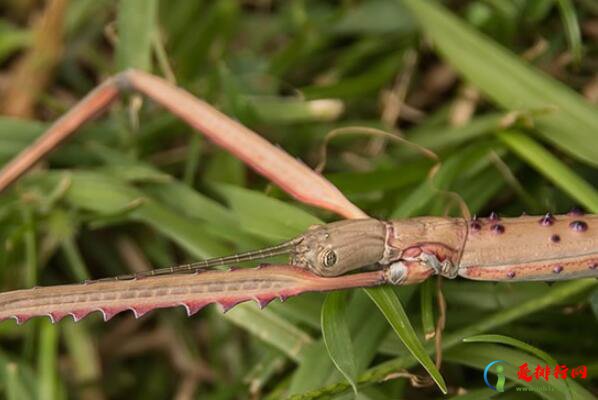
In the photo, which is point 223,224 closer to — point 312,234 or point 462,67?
point 312,234

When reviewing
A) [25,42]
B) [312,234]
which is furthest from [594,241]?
[25,42]

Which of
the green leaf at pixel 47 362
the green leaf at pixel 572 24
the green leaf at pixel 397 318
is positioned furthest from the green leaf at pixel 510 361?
the green leaf at pixel 47 362

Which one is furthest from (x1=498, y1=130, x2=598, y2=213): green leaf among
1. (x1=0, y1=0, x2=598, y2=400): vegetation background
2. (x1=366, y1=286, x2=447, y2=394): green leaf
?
(x1=366, y1=286, x2=447, y2=394): green leaf

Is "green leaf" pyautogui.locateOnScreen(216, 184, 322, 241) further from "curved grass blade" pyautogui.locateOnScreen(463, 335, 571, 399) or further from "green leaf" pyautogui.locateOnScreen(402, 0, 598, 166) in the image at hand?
"green leaf" pyautogui.locateOnScreen(402, 0, 598, 166)

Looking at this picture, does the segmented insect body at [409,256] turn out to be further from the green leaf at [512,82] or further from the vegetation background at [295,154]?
the green leaf at [512,82]

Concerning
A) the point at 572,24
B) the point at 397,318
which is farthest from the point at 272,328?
the point at 572,24

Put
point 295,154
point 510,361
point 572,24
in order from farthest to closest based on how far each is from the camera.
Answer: point 295,154, point 572,24, point 510,361

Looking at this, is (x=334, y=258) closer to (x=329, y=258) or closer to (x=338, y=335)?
(x=329, y=258)
